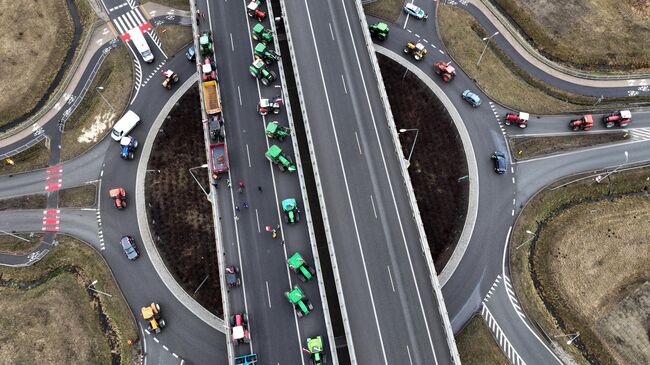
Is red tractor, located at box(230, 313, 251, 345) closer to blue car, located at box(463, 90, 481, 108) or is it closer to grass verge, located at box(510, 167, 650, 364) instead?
grass verge, located at box(510, 167, 650, 364)

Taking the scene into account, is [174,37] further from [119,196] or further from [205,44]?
[119,196]

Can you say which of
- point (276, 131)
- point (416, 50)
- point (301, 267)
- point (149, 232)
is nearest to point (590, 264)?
point (301, 267)

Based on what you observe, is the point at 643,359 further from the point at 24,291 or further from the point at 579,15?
the point at 24,291

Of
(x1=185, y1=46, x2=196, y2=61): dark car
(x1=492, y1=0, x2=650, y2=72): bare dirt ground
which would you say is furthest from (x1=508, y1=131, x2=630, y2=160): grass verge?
(x1=185, y1=46, x2=196, y2=61): dark car

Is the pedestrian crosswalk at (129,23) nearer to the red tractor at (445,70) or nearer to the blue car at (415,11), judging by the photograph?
the blue car at (415,11)

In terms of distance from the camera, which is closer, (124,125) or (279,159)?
(279,159)

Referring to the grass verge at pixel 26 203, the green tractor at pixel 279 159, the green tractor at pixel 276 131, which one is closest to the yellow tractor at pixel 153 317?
the grass verge at pixel 26 203
